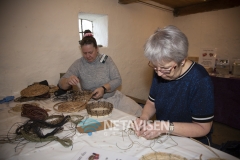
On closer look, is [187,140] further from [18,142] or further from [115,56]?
[115,56]

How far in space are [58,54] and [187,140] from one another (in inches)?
79.8

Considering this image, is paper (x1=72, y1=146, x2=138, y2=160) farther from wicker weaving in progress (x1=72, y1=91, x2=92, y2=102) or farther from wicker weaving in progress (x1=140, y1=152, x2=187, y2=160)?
wicker weaving in progress (x1=72, y1=91, x2=92, y2=102)

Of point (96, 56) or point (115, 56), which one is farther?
point (115, 56)

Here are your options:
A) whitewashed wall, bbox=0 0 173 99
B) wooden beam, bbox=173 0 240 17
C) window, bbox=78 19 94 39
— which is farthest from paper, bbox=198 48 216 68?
window, bbox=78 19 94 39

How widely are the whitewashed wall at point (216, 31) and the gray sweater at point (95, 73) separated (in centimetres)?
267

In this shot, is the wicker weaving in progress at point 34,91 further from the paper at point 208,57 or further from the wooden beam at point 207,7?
the wooden beam at point 207,7

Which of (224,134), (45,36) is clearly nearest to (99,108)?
(45,36)

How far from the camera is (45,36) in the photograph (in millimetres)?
2084

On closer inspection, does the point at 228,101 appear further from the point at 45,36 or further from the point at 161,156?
the point at 45,36

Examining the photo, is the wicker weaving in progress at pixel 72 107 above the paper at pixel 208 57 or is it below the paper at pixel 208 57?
below

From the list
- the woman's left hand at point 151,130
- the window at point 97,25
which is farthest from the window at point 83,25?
the woman's left hand at point 151,130

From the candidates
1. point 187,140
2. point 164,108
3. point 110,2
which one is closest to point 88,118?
point 164,108

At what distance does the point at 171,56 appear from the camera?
858mm

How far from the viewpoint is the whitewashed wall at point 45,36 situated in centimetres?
185
